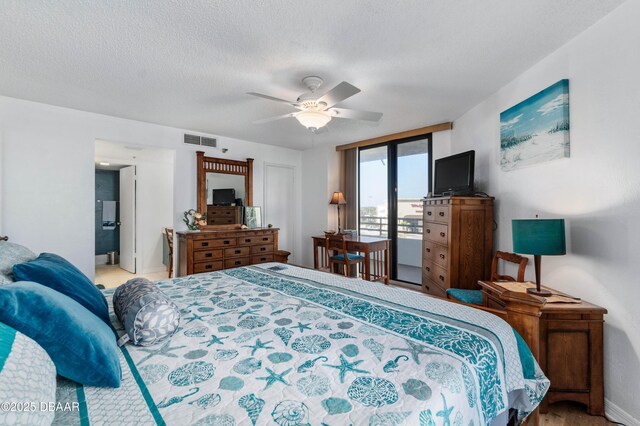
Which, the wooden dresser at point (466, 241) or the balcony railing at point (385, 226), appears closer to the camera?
the wooden dresser at point (466, 241)

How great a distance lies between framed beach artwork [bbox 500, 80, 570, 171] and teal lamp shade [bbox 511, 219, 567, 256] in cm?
62

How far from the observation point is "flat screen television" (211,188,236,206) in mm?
4652

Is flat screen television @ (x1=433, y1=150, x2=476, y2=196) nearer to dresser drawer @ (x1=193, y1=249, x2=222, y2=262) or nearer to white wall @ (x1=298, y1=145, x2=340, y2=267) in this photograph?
white wall @ (x1=298, y1=145, x2=340, y2=267)

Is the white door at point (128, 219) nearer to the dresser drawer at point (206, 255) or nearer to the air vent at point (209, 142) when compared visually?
the air vent at point (209, 142)

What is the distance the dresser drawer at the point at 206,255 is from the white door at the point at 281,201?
1.19 m

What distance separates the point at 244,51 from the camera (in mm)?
2164

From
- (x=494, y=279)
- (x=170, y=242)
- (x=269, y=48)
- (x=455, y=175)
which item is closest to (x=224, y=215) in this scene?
(x=170, y=242)

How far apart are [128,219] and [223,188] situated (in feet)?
7.87

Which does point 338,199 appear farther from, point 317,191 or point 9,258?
point 9,258

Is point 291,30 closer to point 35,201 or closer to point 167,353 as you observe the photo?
point 167,353

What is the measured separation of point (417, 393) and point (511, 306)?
0.93m

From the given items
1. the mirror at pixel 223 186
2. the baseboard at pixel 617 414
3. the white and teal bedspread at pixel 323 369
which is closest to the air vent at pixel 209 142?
the mirror at pixel 223 186

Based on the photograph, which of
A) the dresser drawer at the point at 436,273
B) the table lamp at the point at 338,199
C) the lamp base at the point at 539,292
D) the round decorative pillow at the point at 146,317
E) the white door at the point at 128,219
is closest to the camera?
the round decorative pillow at the point at 146,317

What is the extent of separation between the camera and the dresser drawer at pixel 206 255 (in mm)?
4008
